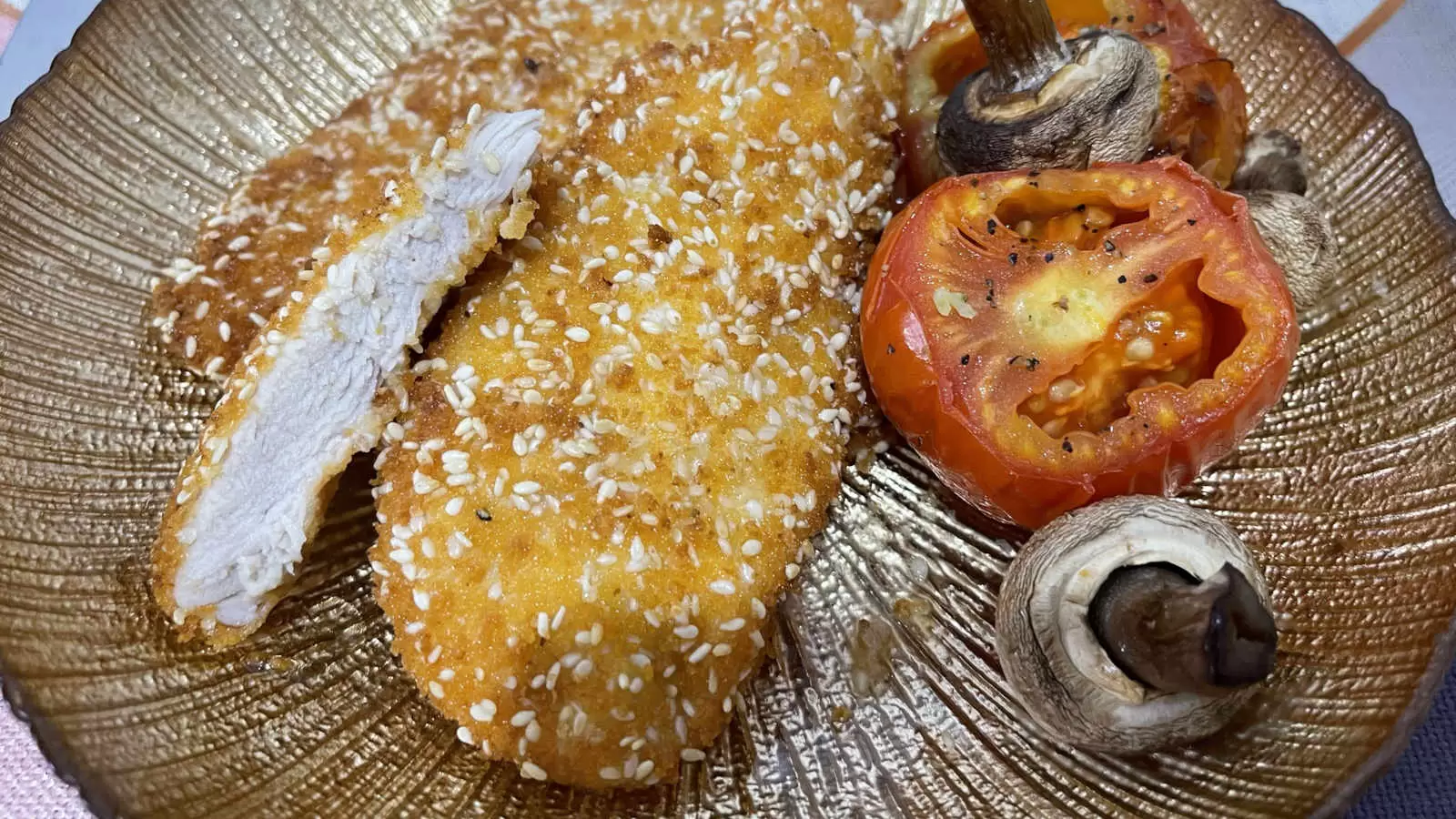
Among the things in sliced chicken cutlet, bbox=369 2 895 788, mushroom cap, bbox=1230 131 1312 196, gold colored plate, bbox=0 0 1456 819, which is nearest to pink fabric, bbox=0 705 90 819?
gold colored plate, bbox=0 0 1456 819

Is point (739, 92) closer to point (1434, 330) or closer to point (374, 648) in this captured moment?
point (374, 648)

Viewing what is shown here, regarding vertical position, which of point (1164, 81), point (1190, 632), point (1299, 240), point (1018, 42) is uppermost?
point (1018, 42)


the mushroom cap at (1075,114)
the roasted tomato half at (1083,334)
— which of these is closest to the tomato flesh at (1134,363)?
the roasted tomato half at (1083,334)

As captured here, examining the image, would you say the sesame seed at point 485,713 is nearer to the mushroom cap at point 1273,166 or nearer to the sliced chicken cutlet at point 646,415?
the sliced chicken cutlet at point 646,415

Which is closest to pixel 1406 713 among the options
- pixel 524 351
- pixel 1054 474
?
pixel 1054 474

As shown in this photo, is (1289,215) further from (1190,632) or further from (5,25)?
(5,25)

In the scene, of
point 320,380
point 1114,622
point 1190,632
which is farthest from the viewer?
point 320,380

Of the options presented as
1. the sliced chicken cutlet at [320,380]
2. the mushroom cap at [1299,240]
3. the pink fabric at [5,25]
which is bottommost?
the mushroom cap at [1299,240]

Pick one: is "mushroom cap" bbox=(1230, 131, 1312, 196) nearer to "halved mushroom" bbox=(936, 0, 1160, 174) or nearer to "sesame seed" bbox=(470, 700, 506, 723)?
"halved mushroom" bbox=(936, 0, 1160, 174)

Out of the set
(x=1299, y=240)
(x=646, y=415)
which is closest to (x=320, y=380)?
(x=646, y=415)
